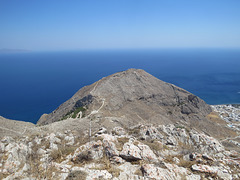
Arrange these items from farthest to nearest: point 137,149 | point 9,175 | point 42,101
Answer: point 42,101
point 137,149
point 9,175

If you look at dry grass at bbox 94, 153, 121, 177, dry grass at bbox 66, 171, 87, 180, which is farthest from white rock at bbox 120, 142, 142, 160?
dry grass at bbox 66, 171, 87, 180

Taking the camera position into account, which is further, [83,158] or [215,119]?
[215,119]

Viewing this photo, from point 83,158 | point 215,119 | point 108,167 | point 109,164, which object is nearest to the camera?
point 108,167

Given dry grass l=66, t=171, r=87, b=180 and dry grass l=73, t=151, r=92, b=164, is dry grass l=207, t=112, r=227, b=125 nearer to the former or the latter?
dry grass l=73, t=151, r=92, b=164

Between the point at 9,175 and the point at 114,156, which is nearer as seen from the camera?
the point at 9,175

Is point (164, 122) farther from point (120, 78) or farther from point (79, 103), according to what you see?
point (79, 103)

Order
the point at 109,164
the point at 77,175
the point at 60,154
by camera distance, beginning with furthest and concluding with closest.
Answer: the point at 60,154
the point at 109,164
the point at 77,175

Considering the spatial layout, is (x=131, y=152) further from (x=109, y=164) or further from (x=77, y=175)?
(x=77, y=175)

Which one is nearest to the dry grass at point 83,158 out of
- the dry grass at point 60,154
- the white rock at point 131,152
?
the dry grass at point 60,154

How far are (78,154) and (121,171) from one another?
3.10 metres

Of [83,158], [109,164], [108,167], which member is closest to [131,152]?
[109,164]

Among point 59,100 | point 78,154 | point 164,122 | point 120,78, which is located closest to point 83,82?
point 59,100

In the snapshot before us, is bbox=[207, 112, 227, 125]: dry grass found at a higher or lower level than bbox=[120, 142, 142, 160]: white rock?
lower

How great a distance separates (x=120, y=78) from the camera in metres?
54.6
